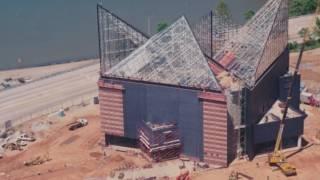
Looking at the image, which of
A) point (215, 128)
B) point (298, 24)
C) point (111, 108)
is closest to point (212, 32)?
point (111, 108)

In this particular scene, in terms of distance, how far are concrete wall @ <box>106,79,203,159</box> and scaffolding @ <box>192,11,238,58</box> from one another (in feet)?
65.4

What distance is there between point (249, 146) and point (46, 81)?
2590 inches

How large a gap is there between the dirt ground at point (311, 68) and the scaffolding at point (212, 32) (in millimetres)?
20472

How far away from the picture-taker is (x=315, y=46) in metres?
165

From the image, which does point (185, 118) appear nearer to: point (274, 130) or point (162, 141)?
point (162, 141)

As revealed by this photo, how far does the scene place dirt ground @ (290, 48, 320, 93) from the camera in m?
133

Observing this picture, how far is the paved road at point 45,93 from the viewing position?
432ft

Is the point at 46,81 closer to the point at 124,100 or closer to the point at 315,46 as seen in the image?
the point at 124,100

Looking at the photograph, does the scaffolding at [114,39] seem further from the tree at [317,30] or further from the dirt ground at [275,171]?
the tree at [317,30]

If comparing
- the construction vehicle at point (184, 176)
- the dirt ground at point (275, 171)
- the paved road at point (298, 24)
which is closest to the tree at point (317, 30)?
the paved road at point (298, 24)

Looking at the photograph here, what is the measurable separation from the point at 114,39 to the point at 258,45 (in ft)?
83.3

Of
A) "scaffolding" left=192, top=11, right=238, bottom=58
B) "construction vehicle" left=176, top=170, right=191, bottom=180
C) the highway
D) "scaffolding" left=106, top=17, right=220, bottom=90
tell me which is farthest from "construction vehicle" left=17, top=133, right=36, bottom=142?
"scaffolding" left=192, top=11, right=238, bottom=58

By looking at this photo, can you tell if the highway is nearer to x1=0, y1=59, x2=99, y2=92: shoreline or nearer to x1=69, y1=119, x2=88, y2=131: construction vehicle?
x1=0, y1=59, x2=99, y2=92: shoreline

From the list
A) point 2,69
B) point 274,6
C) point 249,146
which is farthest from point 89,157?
point 2,69
